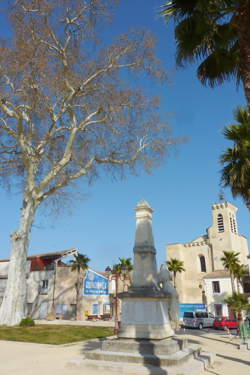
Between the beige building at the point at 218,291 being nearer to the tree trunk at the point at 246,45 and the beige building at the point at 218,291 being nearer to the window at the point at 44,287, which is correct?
the window at the point at 44,287

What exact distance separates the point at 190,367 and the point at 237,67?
797cm

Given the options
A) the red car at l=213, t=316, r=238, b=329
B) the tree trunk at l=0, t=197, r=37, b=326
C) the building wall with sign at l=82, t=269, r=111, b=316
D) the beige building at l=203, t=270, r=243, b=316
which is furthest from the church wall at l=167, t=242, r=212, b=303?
the tree trunk at l=0, t=197, r=37, b=326

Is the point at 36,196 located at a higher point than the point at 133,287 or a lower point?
higher

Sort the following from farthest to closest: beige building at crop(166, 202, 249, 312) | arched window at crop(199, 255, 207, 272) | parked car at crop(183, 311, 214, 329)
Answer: arched window at crop(199, 255, 207, 272)
beige building at crop(166, 202, 249, 312)
parked car at crop(183, 311, 214, 329)

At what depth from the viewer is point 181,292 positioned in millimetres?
51438

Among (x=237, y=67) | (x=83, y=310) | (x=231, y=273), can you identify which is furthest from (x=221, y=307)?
(x=237, y=67)

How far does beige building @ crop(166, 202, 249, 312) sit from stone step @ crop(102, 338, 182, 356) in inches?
1711

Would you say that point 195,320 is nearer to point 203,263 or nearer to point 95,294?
point 95,294

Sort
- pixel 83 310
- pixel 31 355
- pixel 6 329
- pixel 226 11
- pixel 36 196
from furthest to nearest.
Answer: pixel 83 310, pixel 36 196, pixel 6 329, pixel 31 355, pixel 226 11

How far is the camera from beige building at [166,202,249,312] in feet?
166

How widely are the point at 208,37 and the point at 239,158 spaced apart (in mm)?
4090

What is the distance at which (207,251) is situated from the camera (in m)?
53.0

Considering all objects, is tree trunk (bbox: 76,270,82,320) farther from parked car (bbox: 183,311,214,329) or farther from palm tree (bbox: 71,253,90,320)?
parked car (bbox: 183,311,214,329)

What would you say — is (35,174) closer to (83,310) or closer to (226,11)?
(226,11)
